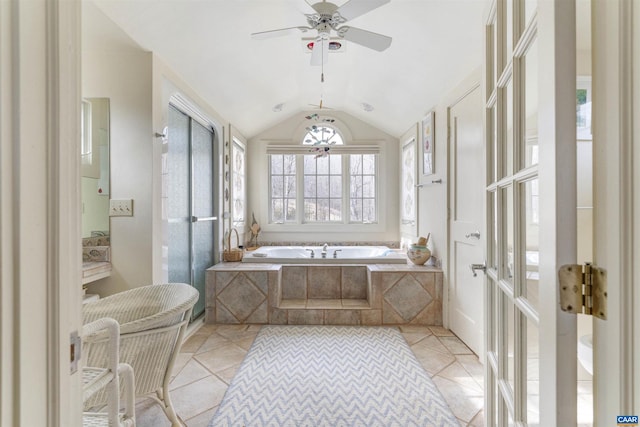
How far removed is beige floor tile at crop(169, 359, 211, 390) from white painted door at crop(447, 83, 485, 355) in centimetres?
200

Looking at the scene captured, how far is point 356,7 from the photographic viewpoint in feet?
5.89

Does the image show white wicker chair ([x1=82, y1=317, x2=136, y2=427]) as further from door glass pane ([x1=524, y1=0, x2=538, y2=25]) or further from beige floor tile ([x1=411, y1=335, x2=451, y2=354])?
beige floor tile ([x1=411, y1=335, x2=451, y2=354])

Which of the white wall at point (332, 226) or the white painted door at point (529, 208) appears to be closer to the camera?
the white painted door at point (529, 208)

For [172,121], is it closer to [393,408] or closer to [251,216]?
[251,216]

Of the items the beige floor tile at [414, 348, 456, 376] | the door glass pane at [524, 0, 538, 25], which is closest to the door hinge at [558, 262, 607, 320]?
the door glass pane at [524, 0, 538, 25]

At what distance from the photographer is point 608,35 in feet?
1.81

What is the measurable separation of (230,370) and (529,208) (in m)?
2.12

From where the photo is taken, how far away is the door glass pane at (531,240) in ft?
2.54

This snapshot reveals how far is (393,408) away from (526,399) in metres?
1.13

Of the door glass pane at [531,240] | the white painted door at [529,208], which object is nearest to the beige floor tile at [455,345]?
the white painted door at [529,208]

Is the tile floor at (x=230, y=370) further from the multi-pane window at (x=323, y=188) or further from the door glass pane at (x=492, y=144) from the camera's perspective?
the multi-pane window at (x=323, y=188)

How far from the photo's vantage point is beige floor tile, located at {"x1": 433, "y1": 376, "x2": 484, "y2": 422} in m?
1.74

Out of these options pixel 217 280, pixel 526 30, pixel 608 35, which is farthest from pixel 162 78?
pixel 608 35

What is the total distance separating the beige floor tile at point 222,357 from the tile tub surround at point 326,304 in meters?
0.52
